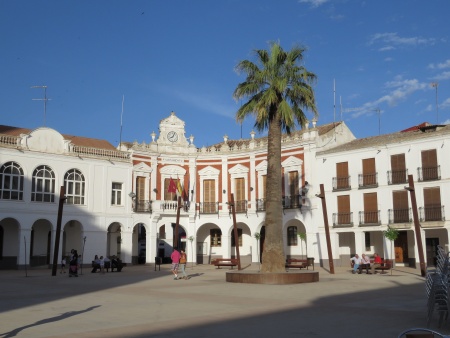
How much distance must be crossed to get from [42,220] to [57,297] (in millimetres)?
25981

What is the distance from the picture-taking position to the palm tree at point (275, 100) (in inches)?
1009

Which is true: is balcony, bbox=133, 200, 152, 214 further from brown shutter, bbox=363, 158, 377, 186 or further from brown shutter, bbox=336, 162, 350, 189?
brown shutter, bbox=363, 158, 377, 186

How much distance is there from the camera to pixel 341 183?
4288 centimetres

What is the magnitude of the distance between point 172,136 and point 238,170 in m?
6.82

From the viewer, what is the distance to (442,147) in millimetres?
37875

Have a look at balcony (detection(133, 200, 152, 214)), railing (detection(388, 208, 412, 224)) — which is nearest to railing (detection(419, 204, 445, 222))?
railing (detection(388, 208, 412, 224))

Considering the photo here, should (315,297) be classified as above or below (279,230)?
below

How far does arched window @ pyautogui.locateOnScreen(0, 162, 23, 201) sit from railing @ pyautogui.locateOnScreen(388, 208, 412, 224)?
27236 mm

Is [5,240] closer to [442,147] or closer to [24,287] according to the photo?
[24,287]

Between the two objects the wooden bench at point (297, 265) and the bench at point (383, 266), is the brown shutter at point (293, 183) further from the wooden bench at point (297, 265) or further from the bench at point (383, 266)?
the bench at point (383, 266)

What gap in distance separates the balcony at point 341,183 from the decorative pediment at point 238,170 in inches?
333

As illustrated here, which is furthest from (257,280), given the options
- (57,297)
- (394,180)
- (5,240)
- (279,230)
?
(5,240)

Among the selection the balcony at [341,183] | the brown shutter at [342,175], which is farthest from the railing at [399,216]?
the brown shutter at [342,175]

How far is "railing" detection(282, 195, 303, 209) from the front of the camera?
4391 cm
